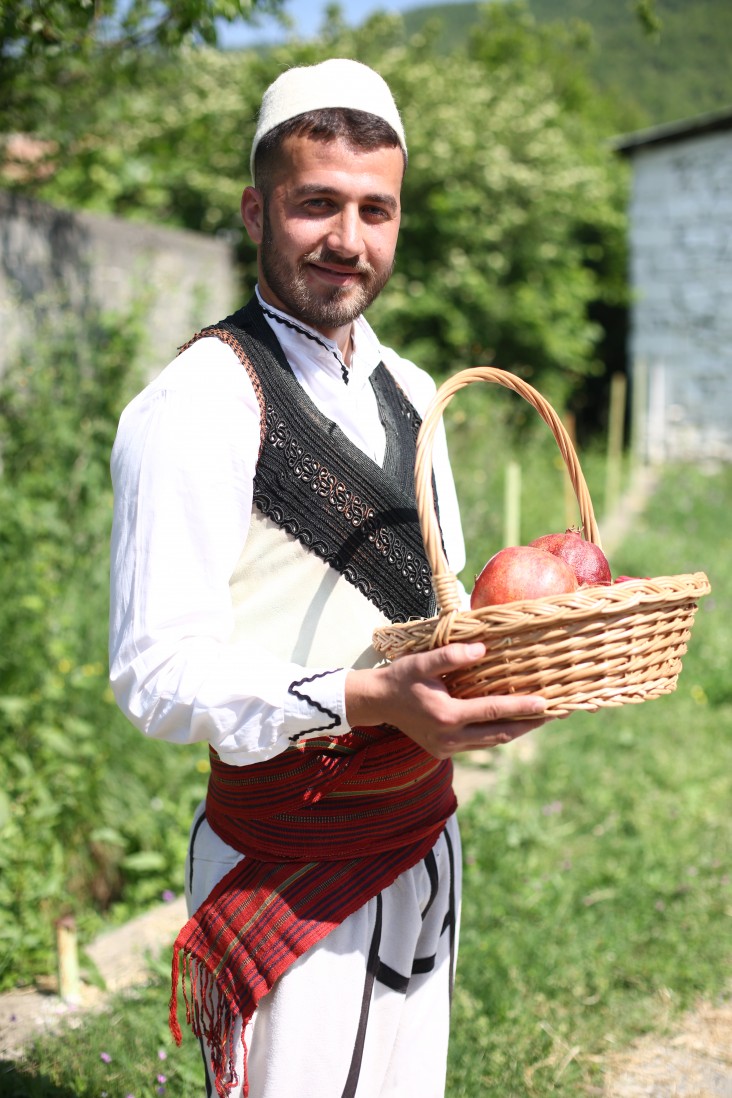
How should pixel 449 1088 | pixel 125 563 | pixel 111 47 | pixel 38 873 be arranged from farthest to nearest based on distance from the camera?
1. pixel 111 47
2. pixel 38 873
3. pixel 449 1088
4. pixel 125 563

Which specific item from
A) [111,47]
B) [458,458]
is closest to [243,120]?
[458,458]

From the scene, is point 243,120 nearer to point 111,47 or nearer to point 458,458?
point 458,458

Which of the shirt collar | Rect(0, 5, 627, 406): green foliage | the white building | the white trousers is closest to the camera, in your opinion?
the white trousers

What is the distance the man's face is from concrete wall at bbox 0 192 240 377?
9.82ft

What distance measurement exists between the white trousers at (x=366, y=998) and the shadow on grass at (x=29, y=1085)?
813mm

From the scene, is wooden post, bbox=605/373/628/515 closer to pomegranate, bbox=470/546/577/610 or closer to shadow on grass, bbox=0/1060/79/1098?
shadow on grass, bbox=0/1060/79/1098

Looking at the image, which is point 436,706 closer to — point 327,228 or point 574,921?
point 327,228

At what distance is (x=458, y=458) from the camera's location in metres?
5.95

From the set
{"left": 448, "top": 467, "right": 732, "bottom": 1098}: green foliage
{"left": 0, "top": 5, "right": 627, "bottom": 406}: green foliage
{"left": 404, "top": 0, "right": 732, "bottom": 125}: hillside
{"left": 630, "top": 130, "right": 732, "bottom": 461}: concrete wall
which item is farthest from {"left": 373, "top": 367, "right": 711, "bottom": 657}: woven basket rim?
{"left": 404, "top": 0, "right": 732, "bottom": 125}: hillside

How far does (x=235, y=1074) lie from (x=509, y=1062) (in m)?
1.28

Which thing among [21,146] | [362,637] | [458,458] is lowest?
[458,458]

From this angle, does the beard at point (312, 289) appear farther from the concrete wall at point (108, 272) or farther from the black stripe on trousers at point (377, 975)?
the concrete wall at point (108, 272)

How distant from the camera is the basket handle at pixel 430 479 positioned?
1305 millimetres

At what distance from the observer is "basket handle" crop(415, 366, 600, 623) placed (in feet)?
4.28
